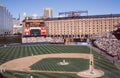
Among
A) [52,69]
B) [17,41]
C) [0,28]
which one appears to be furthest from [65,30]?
[52,69]

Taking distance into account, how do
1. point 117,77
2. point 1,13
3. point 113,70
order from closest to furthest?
point 117,77 < point 113,70 < point 1,13

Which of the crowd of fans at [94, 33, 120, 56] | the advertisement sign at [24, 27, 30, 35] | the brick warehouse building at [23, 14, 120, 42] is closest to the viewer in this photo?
the crowd of fans at [94, 33, 120, 56]

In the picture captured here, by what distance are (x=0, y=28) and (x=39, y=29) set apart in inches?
4367

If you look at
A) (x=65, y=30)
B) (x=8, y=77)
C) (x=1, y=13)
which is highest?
(x=1, y=13)

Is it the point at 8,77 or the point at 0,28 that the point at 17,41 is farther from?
the point at 0,28

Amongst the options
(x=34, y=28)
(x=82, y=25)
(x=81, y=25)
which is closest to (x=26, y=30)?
(x=34, y=28)

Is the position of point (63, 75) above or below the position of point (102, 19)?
below

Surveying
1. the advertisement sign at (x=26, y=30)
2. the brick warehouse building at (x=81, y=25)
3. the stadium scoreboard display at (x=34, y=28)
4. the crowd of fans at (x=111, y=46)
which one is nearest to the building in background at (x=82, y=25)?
the brick warehouse building at (x=81, y=25)

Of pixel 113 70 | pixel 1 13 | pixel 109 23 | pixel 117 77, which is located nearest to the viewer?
pixel 117 77

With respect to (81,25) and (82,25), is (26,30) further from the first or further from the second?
(82,25)

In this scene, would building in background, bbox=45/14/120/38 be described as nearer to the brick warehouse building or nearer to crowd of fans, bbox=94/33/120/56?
the brick warehouse building

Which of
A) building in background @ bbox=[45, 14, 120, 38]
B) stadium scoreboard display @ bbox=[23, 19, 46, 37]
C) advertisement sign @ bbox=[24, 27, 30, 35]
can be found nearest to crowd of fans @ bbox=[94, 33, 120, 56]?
stadium scoreboard display @ bbox=[23, 19, 46, 37]

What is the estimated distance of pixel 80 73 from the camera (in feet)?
103

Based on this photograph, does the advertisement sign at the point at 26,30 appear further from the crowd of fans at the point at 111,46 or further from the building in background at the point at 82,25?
the building in background at the point at 82,25
